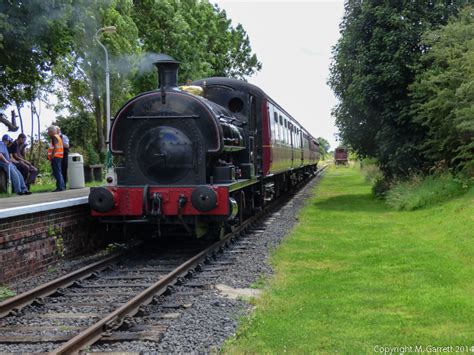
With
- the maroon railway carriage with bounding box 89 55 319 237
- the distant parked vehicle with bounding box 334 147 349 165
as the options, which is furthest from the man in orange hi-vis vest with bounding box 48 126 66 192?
the distant parked vehicle with bounding box 334 147 349 165

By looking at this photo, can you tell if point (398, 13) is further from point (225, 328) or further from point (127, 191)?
point (225, 328)

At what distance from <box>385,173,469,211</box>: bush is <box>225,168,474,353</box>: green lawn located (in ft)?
8.37

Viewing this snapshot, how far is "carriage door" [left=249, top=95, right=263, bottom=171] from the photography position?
40.9 feet

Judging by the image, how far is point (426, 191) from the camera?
15867 mm

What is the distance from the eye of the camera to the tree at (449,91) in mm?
14680

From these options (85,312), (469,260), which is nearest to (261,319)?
(85,312)

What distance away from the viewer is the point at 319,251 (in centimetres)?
982

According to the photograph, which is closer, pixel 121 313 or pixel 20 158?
pixel 121 313

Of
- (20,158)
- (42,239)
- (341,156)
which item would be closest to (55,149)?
(20,158)

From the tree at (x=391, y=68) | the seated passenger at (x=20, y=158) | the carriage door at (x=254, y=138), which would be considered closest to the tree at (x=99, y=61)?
the seated passenger at (x=20, y=158)

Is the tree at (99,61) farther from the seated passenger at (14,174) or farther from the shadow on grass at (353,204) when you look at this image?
the shadow on grass at (353,204)

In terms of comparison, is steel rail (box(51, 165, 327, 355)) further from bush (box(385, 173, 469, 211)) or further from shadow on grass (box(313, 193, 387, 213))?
shadow on grass (box(313, 193, 387, 213))

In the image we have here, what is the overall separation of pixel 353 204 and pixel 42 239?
11.7 meters

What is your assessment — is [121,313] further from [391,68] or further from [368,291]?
[391,68]
